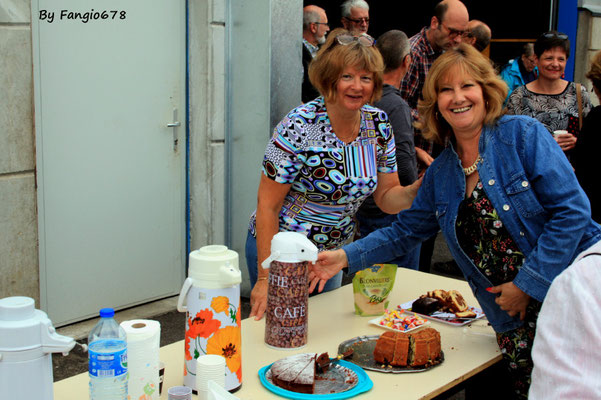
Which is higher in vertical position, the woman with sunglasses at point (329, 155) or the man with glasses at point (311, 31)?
the man with glasses at point (311, 31)

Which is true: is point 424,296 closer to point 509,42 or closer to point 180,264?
point 180,264

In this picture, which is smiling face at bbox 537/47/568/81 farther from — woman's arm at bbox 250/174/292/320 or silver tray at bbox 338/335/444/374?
silver tray at bbox 338/335/444/374

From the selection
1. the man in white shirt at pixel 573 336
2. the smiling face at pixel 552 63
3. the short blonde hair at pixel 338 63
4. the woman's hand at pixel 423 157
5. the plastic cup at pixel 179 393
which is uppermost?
the smiling face at pixel 552 63

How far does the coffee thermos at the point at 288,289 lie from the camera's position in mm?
2221

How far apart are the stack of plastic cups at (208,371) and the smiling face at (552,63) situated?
14.1 ft

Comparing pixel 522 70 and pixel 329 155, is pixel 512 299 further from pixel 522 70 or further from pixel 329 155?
pixel 522 70

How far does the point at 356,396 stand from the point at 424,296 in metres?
0.90

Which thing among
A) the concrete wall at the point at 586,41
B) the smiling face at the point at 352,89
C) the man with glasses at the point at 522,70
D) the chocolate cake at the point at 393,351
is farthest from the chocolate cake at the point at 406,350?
the concrete wall at the point at 586,41

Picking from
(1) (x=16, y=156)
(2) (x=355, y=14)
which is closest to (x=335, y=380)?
(1) (x=16, y=156)

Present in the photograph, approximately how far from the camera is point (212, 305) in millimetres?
1897

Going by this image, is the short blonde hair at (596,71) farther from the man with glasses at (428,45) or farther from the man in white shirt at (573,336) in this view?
the man in white shirt at (573,336)

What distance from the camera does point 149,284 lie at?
518 cm

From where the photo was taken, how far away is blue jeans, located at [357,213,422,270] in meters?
3.86

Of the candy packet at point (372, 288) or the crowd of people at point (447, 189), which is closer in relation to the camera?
the crowd of people at point (447, 189)
